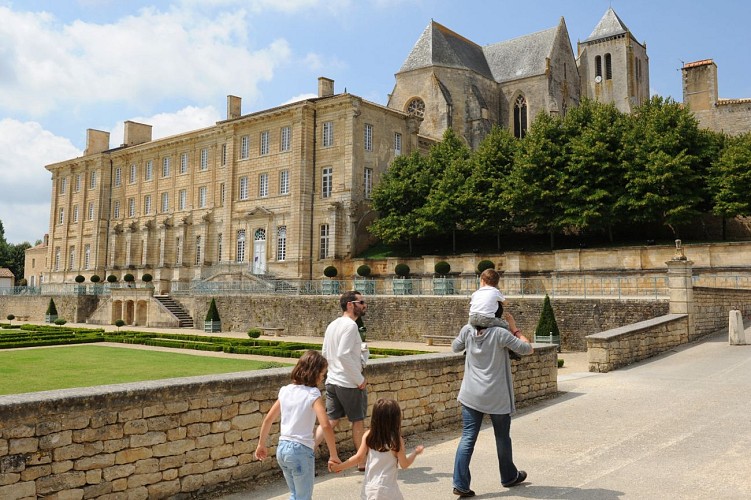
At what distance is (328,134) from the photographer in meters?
39.4

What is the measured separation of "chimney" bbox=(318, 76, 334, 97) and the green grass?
2464 centimetres

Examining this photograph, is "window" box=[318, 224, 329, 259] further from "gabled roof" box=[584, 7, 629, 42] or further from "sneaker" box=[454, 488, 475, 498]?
"gabled roof" box=[584, 7, 629, 42]

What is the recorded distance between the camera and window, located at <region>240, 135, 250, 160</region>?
4284cm

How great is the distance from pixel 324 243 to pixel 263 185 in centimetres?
657

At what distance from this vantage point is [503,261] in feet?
103

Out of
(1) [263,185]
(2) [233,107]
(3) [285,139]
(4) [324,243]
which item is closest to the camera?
(4) [324,243]

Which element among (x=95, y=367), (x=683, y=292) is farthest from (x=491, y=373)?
(x=95, y=367)

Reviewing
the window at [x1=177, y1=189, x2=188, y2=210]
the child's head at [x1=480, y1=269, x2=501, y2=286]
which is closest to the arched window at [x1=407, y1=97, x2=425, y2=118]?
the window at [x1=177, y1=189, x2=188, y2=210]

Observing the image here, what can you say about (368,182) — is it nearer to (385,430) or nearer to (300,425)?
(300,425)

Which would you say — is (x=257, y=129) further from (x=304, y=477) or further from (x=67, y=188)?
(x=304, y=477)

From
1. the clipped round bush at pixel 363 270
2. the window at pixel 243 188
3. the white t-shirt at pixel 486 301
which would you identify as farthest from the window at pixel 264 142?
the white t-shirt at pixel 486 301

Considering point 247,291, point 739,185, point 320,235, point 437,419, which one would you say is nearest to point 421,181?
point 320,235

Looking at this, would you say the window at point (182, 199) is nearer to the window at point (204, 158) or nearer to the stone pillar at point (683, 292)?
the window at point (204, 158)

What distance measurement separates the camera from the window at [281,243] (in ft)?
131
